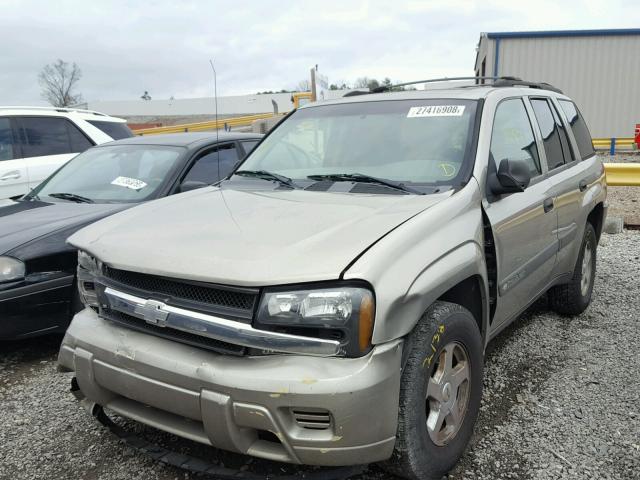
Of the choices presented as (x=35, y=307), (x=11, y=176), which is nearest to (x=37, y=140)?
(x=11, y=176)

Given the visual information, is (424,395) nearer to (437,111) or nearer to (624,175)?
(437,111)

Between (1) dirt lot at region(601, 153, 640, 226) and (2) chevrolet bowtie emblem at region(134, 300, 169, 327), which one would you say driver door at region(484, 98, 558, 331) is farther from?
(1) dirt lot at region(601, 153, 640, 226)

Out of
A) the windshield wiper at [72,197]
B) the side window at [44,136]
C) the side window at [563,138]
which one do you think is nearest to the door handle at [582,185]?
the side window at [563,138]

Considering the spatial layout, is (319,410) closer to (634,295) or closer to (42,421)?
(42,421)

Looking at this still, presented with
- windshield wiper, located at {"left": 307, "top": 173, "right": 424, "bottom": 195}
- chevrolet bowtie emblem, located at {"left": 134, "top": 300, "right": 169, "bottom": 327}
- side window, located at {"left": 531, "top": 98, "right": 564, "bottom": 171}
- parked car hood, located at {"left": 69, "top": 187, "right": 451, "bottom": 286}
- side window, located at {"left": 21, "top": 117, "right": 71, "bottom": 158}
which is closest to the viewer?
parked car hood, located at {"left": 69, "top": 187, "right": 451, "bottom": 286}

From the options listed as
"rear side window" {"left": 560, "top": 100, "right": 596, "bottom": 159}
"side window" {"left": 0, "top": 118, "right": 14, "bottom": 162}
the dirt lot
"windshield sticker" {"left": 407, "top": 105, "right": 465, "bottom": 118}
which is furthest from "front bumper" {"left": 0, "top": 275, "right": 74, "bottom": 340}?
the dirt lot

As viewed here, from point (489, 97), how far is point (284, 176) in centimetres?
130

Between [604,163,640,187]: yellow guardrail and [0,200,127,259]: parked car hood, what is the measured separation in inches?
279

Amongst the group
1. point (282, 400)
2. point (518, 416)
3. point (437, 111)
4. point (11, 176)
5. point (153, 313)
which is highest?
point (437, 111)

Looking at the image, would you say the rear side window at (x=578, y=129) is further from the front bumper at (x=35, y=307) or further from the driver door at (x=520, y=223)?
the front bumper at (x=35, y=307)

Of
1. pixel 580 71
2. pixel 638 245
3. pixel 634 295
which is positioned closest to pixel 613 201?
pixel 638 245

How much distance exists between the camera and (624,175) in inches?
318

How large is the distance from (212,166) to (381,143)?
94.2 inches

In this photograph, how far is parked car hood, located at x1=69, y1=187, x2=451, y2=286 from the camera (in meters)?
2.01
